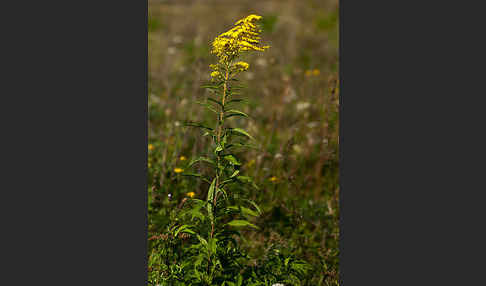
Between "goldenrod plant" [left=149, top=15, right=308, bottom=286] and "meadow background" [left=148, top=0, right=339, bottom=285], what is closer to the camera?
"goldenrod plant" [left=149, top=15, right=308, bottom=286]

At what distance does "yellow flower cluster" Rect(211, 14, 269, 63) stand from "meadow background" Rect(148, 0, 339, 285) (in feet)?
2.06

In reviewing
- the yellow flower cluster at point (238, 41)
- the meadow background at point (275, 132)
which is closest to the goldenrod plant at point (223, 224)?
the yellow flower cluster at point (238, 41)

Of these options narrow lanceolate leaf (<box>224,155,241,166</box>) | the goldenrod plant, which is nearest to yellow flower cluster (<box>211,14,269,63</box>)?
the goldenrod plant

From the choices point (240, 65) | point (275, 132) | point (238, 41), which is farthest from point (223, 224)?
point (275, 132)

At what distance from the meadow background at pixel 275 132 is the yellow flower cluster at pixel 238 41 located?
627 millimetres

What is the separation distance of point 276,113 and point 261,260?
2548 millimetres

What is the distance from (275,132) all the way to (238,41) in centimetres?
296

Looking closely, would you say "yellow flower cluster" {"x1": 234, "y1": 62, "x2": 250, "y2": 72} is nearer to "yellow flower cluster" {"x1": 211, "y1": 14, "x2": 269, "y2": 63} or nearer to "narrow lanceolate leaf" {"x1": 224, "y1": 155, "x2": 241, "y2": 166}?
"yellow flower cluster" {"x1": 211, "y1": 14, "x2": 269, "y2": 63}

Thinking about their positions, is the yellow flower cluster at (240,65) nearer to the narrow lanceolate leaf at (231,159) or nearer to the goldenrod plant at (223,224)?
the goldenrod plant at (223,224)

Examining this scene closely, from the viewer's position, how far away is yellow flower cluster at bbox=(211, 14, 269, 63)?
245 cm

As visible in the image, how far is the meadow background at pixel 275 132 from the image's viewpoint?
3656 mm

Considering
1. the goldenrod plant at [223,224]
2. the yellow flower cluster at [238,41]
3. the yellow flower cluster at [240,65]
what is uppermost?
the yellow flower cluster at [238,41]

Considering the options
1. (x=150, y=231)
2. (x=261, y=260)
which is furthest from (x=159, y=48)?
(x=261, y=260)

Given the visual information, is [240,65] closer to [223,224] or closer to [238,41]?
[238,41]
